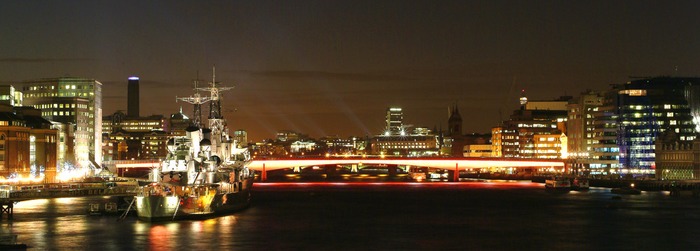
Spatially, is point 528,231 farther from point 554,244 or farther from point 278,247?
point 278,247

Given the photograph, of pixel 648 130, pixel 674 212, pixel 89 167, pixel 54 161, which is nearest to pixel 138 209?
pixel 674 212

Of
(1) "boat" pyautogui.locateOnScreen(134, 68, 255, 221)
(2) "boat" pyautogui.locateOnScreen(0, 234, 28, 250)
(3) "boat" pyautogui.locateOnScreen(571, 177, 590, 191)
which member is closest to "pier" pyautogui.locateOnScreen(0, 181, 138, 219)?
(1) "boat" pyautogui.locateOnScreen(134, 68, 255, 221)

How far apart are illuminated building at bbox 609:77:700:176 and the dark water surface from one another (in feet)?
220

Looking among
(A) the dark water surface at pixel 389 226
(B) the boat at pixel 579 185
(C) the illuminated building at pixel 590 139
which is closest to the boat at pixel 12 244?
(A) the dark water surface at pixel 389 226

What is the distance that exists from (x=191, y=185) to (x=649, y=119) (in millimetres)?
115426

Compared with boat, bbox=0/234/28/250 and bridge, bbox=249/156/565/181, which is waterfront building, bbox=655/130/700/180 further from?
boat, bbox=0/234/28/250

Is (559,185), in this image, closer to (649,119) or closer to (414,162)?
(414,162)

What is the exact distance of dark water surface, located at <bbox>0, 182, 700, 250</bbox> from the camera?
2532 inches

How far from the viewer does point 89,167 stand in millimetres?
173125

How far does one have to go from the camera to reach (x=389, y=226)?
76750mm

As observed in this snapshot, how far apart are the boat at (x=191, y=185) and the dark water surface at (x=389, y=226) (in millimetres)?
1475

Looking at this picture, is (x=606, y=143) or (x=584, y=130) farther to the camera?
(x=584, y=130)

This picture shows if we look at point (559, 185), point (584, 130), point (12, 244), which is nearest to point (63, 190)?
point (12, 244)

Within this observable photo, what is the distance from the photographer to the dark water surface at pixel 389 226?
64312 mm
